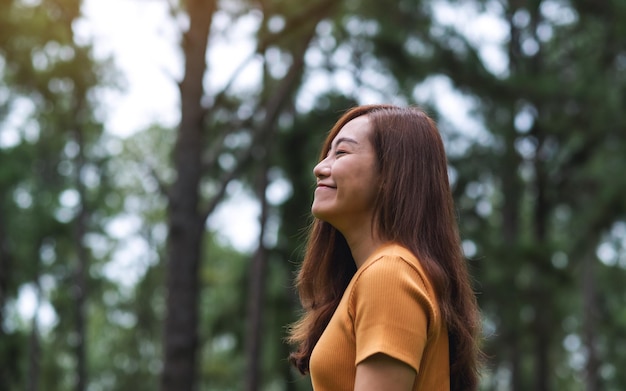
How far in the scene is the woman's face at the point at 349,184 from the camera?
90.1 inches

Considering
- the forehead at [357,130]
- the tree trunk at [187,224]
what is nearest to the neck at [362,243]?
the forehead at [357,130]

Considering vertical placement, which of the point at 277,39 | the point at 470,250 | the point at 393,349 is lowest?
the point at 470,250

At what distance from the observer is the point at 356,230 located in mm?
2334

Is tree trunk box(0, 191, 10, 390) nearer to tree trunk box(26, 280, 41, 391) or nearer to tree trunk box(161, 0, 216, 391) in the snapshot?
tree trunk box(26, 280, 41, 391)

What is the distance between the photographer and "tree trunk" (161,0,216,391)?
927cm

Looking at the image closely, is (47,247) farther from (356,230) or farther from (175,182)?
(356,230)

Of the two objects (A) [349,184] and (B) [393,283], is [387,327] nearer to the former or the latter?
(B) [393,283]

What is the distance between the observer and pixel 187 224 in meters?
9.59

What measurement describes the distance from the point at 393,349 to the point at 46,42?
16417 millimetres

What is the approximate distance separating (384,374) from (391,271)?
0.22m

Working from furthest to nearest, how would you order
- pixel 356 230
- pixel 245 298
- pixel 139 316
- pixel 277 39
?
pixel 139 316 < pixel 245 298 < pixel 277 39 < pixel 356 230

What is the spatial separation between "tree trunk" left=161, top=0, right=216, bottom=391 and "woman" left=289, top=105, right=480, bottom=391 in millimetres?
6895

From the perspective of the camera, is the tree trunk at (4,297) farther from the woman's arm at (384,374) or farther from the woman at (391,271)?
the woman's arm at (384,374)

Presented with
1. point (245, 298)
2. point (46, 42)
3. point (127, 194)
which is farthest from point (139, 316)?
point (46, 42)
